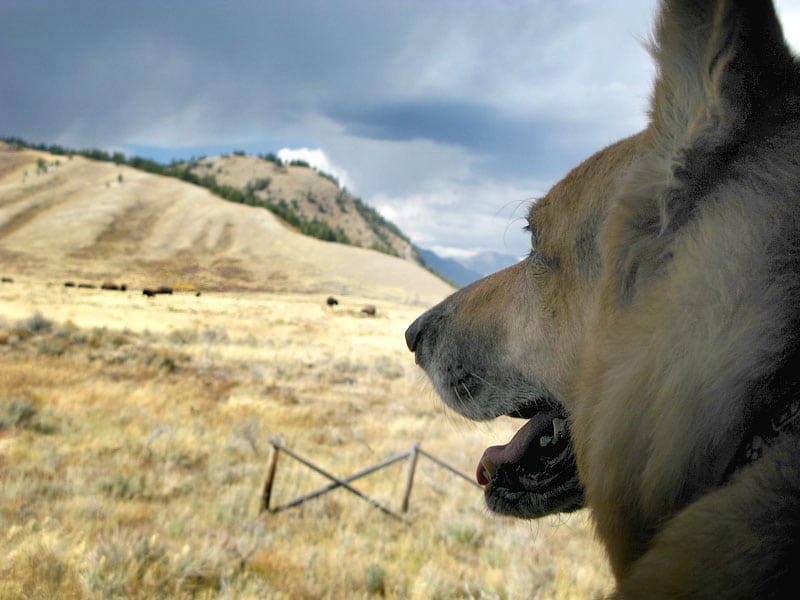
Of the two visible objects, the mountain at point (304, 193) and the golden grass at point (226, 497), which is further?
the mountain at point (304, 193)

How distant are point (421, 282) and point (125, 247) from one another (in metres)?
43.5

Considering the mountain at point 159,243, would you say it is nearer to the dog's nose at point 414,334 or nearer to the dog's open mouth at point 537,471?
the dog's nose at point 414,334

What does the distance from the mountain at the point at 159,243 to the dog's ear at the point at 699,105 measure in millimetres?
70129

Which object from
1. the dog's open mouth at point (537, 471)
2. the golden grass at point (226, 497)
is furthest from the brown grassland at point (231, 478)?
the dog's open mouth at point (537, 471)

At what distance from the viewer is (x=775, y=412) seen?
1154mm

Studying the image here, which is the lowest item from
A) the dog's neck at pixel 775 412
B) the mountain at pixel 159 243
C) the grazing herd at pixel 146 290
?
the dog's neck at pixel 775 412

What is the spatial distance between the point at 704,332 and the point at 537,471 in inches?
57.2

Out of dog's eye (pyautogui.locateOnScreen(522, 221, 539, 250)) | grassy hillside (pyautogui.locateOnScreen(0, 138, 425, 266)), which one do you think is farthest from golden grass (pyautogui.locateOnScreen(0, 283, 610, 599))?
grassy hillside (pyautogui.locateOnScreen(0, 138, 425, 266))

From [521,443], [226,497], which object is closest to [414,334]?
[521,443]

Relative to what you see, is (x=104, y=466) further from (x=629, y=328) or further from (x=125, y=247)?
(x=125, y=247)

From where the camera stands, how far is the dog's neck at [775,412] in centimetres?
113

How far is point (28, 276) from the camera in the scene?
6506 centimetres

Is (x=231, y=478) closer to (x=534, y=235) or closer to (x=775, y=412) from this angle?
(x=534, y=235)

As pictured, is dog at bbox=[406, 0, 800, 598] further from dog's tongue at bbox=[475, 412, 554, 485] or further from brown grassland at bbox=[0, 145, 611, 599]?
brown grassland at bbox=[0, 145, 611, 599]
